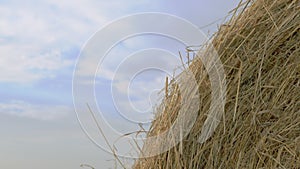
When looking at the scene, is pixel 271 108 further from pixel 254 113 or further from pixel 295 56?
pixel 295 56

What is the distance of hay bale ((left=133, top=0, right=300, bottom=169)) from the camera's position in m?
2.73

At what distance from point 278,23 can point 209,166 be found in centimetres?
76

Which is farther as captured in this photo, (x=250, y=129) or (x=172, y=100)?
(x=172, y=100)

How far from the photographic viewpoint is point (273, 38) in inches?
110

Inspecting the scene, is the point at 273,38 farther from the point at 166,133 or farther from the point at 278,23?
the point at 166,133

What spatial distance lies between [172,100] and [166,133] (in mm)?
178

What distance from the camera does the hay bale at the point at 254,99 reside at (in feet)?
8.95

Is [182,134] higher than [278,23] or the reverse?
the reverse

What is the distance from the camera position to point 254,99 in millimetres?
2764

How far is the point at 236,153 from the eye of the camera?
2.73 meters

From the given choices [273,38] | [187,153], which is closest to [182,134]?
[187,153]

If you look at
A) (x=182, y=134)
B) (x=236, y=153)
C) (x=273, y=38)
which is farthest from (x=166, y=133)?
(x=273, y=38)

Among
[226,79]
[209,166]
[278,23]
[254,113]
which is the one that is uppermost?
[278,23]

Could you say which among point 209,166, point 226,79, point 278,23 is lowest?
point 209,166
